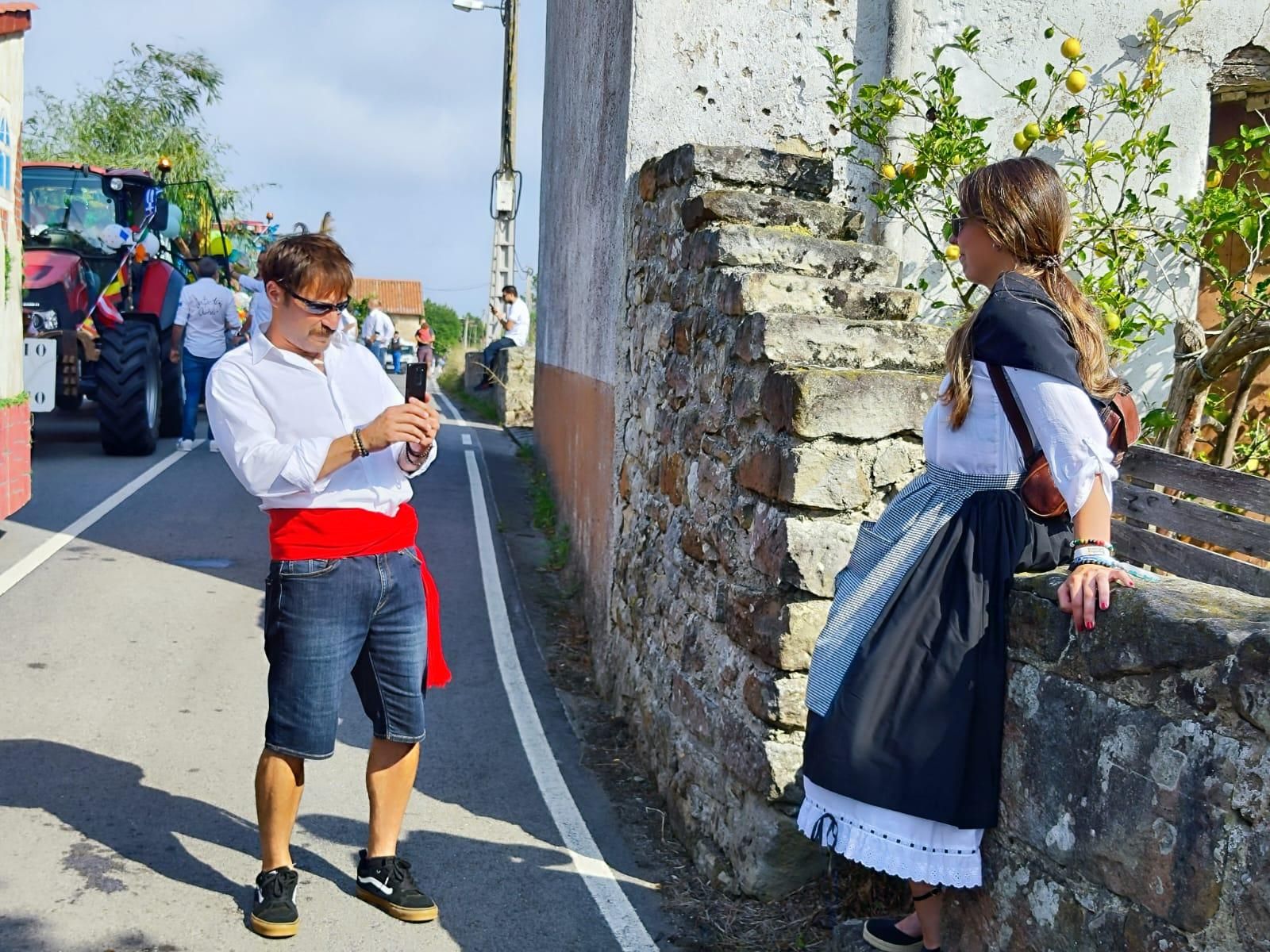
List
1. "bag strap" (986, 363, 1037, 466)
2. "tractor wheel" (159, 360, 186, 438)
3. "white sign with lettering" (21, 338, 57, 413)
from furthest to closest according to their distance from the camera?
"tractor wheel" (159, 360, 186, 438) < "white sign with lettering" (21, 338, 57, 413) < "bag strap" (986, 363, 1037, 466)

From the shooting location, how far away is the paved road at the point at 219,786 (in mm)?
3676

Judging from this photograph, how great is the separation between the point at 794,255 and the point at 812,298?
0.28 metres

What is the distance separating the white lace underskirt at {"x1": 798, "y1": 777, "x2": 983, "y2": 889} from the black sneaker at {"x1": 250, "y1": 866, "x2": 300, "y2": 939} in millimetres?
1725

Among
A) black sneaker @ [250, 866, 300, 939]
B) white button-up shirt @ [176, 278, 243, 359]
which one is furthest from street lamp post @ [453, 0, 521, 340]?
black sneaker @ [250, 866, 300, 939]

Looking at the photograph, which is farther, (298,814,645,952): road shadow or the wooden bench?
the wooden bench

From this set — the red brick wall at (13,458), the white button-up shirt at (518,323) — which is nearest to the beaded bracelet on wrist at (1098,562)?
the red brick wall at (13,458)

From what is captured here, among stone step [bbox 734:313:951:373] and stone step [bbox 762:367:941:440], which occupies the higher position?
stone step [bbox 734:313:951:373]

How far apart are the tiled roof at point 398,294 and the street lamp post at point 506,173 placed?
4892cm

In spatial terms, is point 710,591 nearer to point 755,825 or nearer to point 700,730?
point 700,730

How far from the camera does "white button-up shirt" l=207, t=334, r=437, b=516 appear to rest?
11.1 ft

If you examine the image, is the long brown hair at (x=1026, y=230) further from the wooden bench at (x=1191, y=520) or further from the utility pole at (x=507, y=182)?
the utility pole at (x=507, y=182)

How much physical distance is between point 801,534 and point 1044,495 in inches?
44.5

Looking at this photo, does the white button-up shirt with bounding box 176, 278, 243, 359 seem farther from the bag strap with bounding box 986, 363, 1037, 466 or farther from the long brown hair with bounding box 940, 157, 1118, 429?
the bag strap with bounding box 986, 363, 1037, 466

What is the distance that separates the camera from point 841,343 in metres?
3.99
